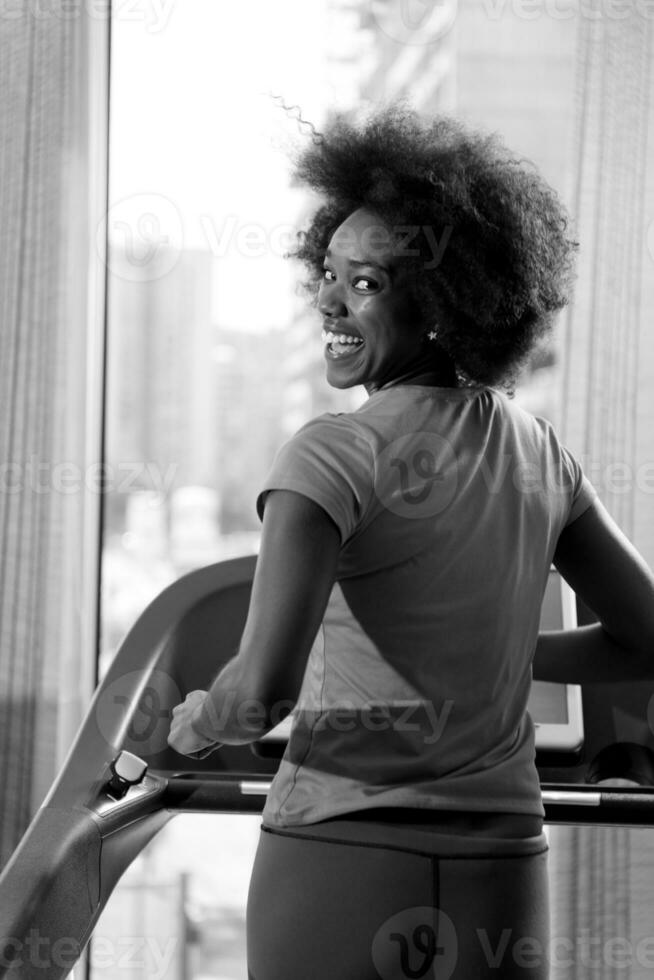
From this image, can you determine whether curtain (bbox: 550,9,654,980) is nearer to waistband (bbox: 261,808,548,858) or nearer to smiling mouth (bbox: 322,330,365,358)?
smiling mouth (bbox: 322,330,365,358)

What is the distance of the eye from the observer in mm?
1051

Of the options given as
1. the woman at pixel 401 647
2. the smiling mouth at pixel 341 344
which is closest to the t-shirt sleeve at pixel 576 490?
the woman at pixel 401 647

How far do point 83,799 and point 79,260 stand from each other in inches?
51.7

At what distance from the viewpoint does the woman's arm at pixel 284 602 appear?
857 mm

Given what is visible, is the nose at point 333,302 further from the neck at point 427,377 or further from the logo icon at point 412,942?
the logo icon at point 412,942

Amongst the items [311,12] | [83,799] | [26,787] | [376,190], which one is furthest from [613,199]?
[26,787]

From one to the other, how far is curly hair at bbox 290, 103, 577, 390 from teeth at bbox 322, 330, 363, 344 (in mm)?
69

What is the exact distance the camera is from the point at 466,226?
43.7 inches

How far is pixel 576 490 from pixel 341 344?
0.28 m

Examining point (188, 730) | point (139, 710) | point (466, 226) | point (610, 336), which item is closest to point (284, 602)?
point (188, 730)

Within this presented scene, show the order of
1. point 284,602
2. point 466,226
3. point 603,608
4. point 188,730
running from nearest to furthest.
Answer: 1. point 284,602
2. point 188,730
3. point 466,226
4. point 603,608

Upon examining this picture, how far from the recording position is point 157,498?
2.61m

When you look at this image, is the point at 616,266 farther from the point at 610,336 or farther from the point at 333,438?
the point at 333,438

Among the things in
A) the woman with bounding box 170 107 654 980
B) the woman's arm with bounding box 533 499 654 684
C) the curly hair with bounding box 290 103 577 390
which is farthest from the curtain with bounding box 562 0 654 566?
the woman with bounding box 170 107 654 980
